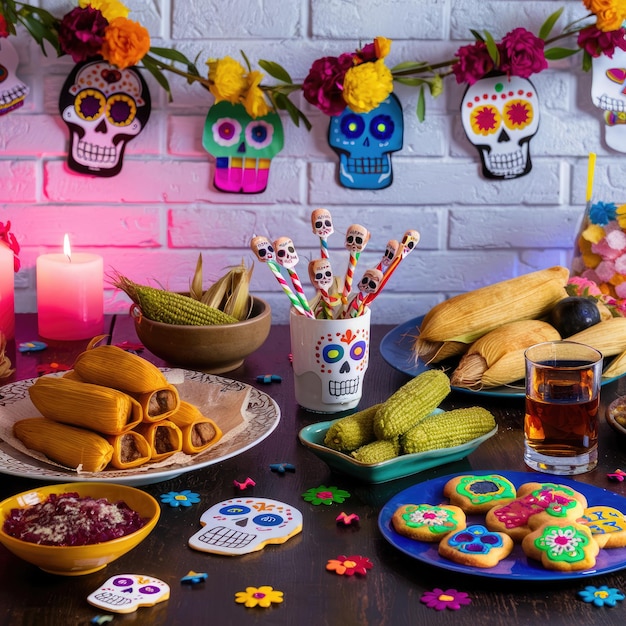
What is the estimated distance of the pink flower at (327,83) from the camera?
5.43 ft

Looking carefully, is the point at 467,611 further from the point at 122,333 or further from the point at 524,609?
the point at 122,333

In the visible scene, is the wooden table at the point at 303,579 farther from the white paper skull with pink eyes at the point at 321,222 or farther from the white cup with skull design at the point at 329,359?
the white paper skull with pink eyes at the point at 321,222

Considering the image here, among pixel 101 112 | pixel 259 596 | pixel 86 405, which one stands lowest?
pixel 259 596

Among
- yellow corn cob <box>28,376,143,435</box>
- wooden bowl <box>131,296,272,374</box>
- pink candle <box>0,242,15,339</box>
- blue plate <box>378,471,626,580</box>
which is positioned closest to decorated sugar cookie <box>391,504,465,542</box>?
blue plate <box>378,471,626,580</box>

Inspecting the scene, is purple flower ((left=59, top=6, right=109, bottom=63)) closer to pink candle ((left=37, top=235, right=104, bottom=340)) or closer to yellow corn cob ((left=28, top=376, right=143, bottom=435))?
pink candle ((left=37, top=235, right=104, bottom=340))

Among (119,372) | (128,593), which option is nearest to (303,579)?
(128,593)

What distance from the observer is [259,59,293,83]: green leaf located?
1.69m

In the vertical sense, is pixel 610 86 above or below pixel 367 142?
above

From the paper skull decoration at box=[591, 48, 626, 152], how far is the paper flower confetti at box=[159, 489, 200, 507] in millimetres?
1204

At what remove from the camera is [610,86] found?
177cm

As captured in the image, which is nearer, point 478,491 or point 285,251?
point 478,491

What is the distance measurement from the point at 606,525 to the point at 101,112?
124cm

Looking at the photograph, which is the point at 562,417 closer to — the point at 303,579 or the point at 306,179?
the point at 303,579

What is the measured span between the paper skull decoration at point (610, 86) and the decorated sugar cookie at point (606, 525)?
110cm
